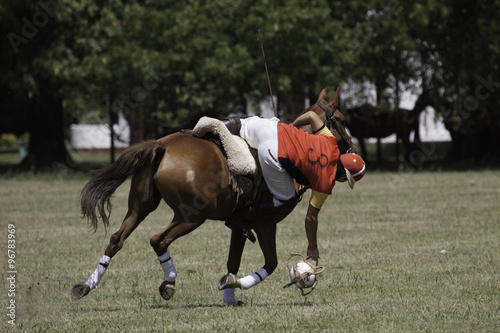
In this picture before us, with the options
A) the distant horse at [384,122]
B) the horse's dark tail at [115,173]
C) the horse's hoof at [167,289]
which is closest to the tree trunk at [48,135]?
the distant horse at [384,122]

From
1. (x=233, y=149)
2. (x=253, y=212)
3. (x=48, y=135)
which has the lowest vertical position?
(x=48, y=135)

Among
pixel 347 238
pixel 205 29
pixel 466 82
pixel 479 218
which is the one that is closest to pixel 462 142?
pixel 466 82

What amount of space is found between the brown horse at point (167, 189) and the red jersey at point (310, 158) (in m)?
0.53

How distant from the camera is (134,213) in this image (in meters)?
6.55

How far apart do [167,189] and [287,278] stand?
7.05 feet

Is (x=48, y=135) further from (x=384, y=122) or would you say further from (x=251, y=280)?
(x=251, y=280)

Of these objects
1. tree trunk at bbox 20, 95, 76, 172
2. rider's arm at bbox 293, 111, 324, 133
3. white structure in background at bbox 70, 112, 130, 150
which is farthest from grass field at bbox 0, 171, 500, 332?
tree trunk at bbox 20, 95, 76, 172

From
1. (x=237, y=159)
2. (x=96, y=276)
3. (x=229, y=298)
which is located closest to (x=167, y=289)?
(x=229, y=298)

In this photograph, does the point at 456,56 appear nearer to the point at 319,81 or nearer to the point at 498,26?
the point at 498,26

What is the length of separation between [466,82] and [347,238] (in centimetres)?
1331

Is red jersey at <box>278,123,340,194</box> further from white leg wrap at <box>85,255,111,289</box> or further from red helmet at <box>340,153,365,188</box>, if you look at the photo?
white leg wrap at <box>85,255,111,289</box>

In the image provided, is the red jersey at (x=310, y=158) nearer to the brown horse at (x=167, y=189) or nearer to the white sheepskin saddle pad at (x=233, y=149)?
the white sheepskin saddle pad at (x=233, y=149)

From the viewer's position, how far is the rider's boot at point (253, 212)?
6797 mm

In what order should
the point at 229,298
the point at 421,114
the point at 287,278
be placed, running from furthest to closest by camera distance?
the point at 421,114 < the point at 287,278 < the point at 229,298
